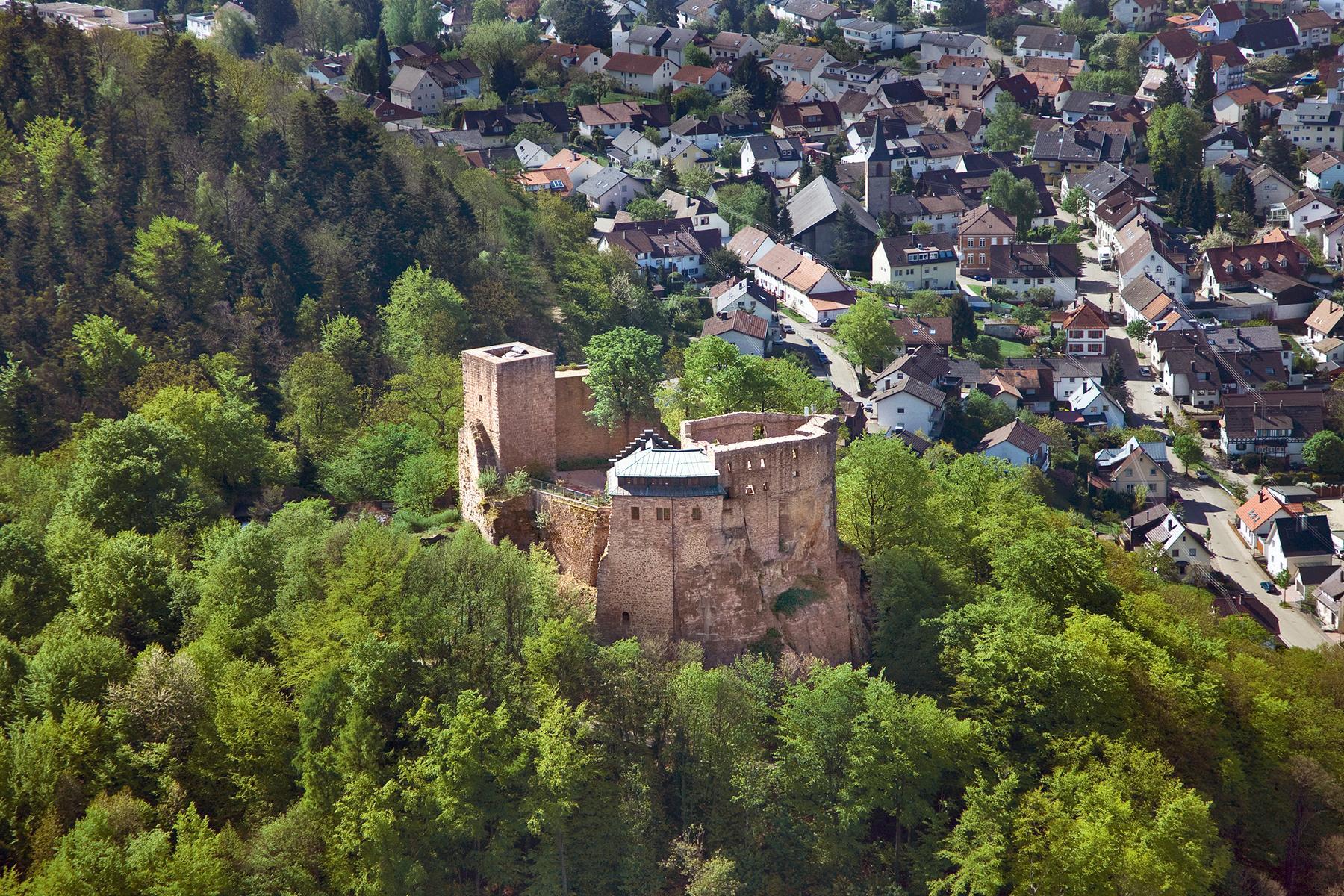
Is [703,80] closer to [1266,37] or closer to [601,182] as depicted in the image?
[601,182]

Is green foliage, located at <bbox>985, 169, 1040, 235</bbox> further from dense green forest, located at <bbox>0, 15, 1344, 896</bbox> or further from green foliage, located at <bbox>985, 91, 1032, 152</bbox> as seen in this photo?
dense green forest, located at <bbox>0, 15, 1344, 896</bbox>

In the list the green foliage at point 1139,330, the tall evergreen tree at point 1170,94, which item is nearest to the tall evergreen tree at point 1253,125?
the tall evergreen tree at point 1170,94

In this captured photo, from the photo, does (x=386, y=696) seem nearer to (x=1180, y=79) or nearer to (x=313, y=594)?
(x=313, y=594)

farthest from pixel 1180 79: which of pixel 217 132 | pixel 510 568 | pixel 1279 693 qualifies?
pixel 510 568

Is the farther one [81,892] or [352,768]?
[352,768]

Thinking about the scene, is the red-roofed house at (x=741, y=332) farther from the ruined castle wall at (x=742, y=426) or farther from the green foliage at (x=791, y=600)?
the green foliage at (x=791, y=600)

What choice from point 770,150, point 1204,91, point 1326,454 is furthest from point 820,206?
point 1204,91
